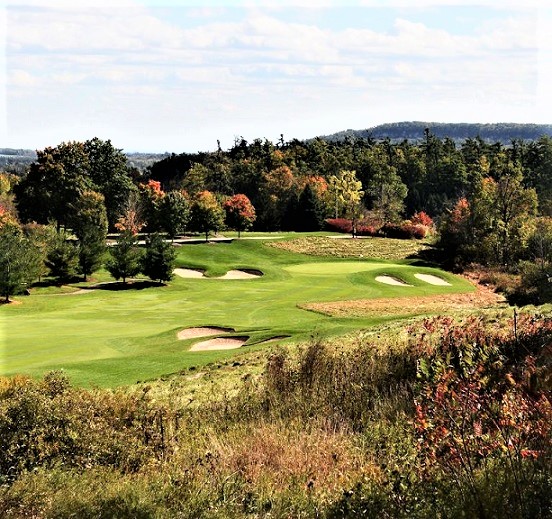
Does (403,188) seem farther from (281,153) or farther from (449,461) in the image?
(449,461)

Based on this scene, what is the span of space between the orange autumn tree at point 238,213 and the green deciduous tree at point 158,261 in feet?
89.2

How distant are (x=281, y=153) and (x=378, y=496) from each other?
103 metres

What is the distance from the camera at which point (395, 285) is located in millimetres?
43781

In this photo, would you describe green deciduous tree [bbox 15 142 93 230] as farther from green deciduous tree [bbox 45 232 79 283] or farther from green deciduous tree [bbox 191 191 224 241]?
green deciduous tree [bbox 45 232 79 283]

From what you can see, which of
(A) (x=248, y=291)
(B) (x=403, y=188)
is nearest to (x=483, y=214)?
(A) (x=248, y=291)

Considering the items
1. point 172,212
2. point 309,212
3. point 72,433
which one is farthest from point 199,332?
point 309,212

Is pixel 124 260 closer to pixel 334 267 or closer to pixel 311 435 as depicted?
pixel 334 267

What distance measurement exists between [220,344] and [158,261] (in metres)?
20.1

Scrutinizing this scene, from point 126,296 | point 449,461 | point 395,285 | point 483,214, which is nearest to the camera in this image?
point 449,461

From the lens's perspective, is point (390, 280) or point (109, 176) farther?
point (109, 176)

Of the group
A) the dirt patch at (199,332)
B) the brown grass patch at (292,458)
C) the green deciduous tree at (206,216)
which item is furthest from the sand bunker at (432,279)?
the brown grass patch at (292,458)

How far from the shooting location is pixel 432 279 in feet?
159

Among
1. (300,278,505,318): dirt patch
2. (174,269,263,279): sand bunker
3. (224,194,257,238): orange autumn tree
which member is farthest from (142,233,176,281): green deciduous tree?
(224,194,257,238): orange autumn tree

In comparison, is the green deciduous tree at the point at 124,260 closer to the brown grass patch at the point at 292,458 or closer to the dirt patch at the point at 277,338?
the dirt patch at the point at 277,338
